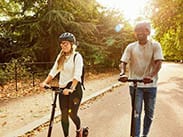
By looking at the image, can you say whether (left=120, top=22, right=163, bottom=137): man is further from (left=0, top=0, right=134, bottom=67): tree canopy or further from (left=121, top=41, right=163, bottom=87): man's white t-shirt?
(left=0, top=0, right=134, bottom=67): tree canopy

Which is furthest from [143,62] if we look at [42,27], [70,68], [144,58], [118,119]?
[42,27]

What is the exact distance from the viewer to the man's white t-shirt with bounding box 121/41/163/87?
194 inches

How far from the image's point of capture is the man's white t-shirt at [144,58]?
16.2 ft

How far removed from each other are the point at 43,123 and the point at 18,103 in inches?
130

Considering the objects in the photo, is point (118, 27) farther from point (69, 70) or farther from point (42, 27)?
point (69, 70)

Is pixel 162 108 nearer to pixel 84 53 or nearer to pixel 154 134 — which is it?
pixel 154 134

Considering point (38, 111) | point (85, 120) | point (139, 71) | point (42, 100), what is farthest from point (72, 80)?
point (42, 100)

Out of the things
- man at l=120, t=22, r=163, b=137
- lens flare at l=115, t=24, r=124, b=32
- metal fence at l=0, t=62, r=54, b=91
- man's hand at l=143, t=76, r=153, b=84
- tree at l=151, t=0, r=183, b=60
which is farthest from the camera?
lens flare at l=115, t=24, r=124, b=32

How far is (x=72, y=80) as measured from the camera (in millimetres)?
5168

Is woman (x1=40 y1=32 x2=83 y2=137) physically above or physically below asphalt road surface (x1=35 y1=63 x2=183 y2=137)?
above

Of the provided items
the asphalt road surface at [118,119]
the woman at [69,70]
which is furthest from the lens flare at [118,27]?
the woman at [69,70]

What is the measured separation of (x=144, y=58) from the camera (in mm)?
4957

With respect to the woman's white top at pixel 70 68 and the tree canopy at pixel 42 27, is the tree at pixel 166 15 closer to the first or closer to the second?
the tree canopy at pixel 42 27

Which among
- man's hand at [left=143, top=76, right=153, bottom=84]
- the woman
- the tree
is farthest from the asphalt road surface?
the tree
